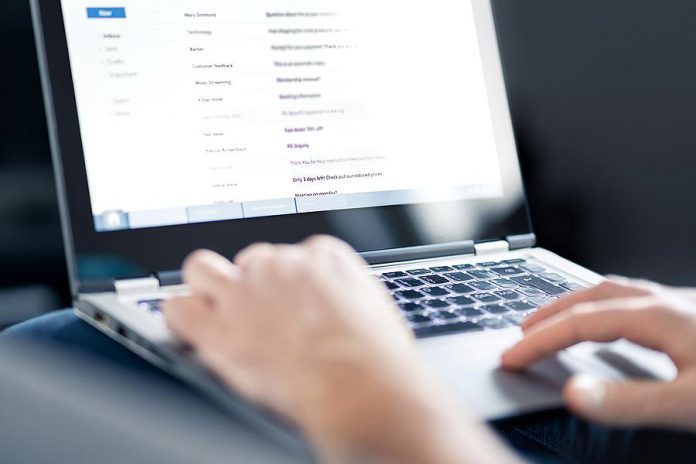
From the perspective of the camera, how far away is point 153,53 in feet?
2.29

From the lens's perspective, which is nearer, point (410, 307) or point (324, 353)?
point (324, 353)

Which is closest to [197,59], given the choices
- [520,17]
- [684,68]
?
[520,17]

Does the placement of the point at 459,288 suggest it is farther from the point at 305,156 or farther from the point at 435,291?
the point at 305,156

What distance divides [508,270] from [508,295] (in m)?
0.08

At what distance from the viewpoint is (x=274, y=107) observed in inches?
28.9

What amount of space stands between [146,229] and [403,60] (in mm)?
326

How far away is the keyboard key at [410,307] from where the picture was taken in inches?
24.8

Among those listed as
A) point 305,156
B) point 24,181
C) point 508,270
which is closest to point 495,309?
point 508,270

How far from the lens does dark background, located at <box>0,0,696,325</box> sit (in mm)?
984

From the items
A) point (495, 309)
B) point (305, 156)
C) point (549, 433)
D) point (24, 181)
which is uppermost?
point (24, 181)

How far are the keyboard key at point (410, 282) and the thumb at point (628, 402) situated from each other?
242 millimetres

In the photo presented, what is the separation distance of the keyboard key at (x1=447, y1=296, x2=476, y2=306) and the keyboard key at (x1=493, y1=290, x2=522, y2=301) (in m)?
0.04

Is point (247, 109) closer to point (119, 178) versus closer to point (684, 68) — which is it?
point (119, 178)

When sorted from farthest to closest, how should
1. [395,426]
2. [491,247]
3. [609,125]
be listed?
[609,125] < [491,247] < [395,426]
